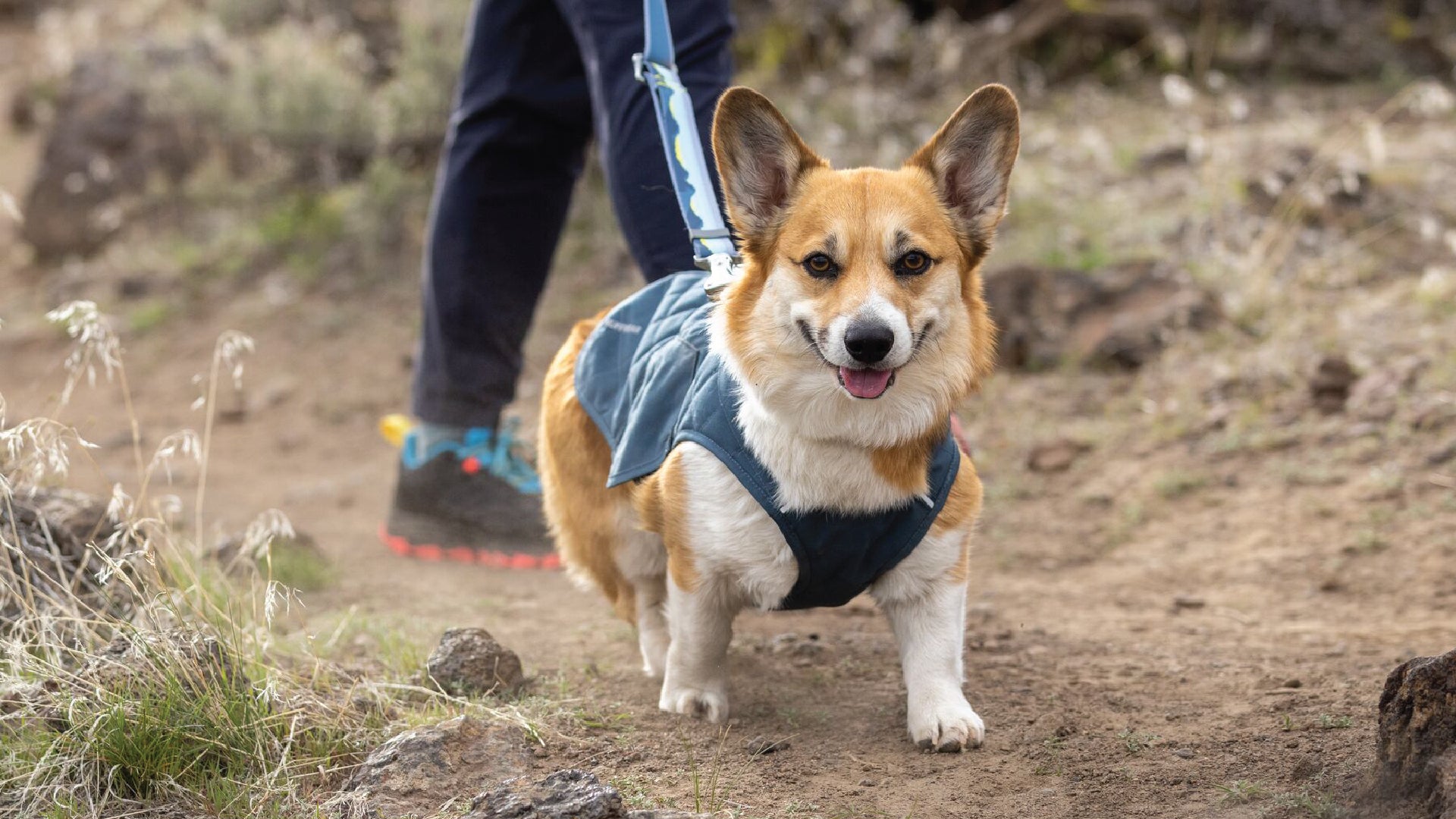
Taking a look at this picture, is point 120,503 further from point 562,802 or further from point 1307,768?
point 1307,768

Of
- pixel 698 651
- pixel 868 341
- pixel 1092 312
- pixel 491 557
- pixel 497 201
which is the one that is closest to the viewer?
pixel 868 341

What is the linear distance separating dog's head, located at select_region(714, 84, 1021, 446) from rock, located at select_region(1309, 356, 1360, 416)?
2.53 meters

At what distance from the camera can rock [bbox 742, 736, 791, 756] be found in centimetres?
269

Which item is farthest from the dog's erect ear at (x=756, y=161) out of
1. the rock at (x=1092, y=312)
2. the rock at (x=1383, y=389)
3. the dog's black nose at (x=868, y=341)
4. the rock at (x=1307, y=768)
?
the rock at (x=1092, y=312)

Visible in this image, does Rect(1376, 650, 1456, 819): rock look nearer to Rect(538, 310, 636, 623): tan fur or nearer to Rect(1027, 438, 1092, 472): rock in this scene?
Rect(538, 310, 636, 623): tan fur

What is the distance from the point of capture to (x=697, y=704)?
2.90 meters

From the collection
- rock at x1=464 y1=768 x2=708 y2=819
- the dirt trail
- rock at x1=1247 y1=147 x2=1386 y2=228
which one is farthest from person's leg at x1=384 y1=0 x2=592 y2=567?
rock at x1=1247 y1=147 x2=1386 y2=228

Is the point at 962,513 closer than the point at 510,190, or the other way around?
the point at 962,513

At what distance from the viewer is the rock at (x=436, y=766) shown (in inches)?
92.1

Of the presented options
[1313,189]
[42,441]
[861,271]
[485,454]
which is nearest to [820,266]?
[861,271]

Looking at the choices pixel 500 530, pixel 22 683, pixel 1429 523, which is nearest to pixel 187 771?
pixel 22 683

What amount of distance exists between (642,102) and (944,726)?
5.54ft

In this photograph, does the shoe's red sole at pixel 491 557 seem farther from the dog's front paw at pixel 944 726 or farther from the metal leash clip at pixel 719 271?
the dog's front paw at pixel 944 726

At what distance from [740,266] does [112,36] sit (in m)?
10.4
